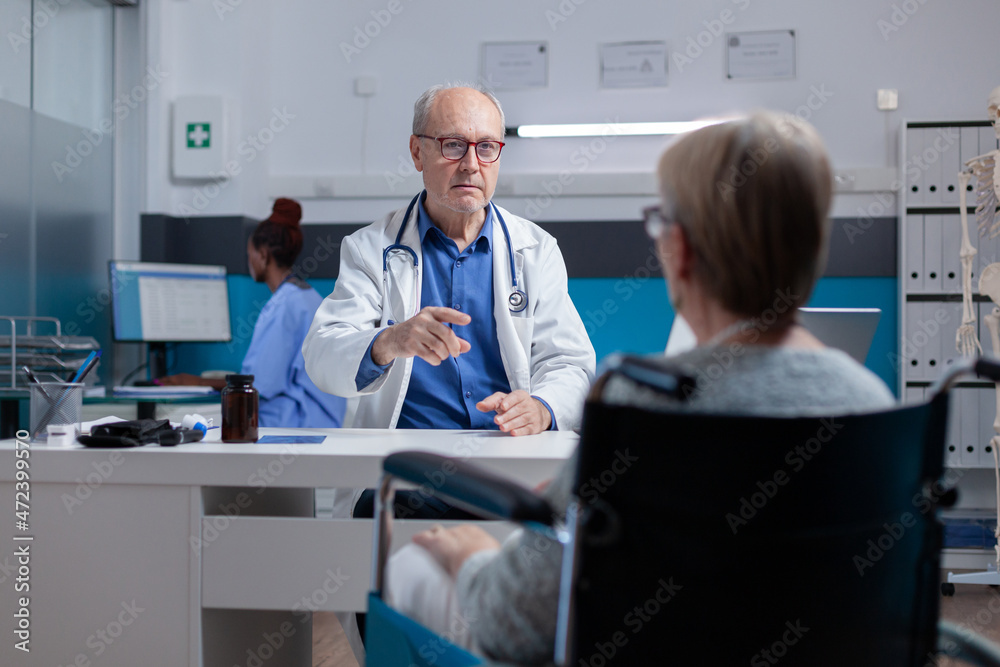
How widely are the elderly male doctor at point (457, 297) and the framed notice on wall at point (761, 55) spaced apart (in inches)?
92.9

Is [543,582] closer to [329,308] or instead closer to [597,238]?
[329,308]

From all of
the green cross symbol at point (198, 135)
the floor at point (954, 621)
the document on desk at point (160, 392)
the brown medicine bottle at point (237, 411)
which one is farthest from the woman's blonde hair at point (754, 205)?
the green cross symbol at point (198, 135)

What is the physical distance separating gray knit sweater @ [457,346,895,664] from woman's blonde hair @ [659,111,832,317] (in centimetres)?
7

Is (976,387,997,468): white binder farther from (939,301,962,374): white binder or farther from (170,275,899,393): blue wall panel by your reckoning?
(170,275,899,393): blue wall panel

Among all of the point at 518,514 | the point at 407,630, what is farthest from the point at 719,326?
the point at 407,630

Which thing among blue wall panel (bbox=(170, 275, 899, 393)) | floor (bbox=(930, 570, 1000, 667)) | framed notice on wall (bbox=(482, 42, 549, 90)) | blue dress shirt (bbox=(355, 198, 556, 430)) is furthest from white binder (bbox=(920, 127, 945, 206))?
blue dress shirt (bbox=(355, 198, 556, 430))

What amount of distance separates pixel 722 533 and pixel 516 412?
1.03 m

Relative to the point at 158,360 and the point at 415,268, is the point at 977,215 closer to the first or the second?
the point at 415,268

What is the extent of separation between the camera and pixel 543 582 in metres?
0.79

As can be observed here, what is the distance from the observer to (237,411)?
1.63 m

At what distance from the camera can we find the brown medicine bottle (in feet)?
5.33

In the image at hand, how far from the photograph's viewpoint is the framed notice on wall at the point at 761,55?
403 cm

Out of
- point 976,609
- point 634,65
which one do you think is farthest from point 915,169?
point 976,609

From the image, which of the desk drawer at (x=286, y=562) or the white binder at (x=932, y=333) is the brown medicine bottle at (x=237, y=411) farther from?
the white binder at (x=932, y=333)
